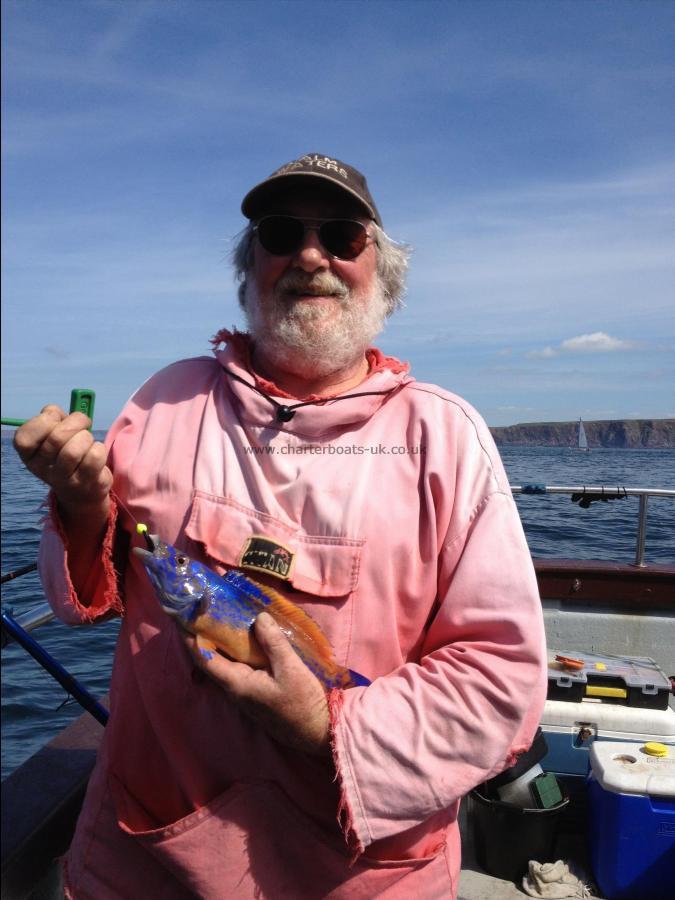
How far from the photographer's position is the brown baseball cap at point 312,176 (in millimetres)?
2117

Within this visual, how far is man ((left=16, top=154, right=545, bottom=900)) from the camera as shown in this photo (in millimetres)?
1712

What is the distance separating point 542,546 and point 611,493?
119 inches

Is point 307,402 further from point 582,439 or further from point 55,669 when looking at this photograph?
point 582,439

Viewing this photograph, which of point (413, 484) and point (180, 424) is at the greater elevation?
point (180, 424)

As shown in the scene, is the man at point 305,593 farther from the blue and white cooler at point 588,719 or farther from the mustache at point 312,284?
the blue and white cooler at point 588,719

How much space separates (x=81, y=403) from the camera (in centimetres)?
203

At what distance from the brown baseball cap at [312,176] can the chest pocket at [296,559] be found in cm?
95

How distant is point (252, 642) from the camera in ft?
5.80

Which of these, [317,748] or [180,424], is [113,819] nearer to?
[317,748]

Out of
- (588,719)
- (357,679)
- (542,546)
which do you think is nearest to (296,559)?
(357,679)

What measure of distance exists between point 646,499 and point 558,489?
2.00 feet

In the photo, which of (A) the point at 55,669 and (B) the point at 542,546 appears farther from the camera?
(B) the point at 542,546

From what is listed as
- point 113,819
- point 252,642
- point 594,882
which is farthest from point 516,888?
point 252,642

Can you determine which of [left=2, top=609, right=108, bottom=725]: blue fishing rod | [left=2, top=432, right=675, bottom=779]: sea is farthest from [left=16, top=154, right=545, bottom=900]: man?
[left=2, top=432, right=675, bottom=779]: sea
